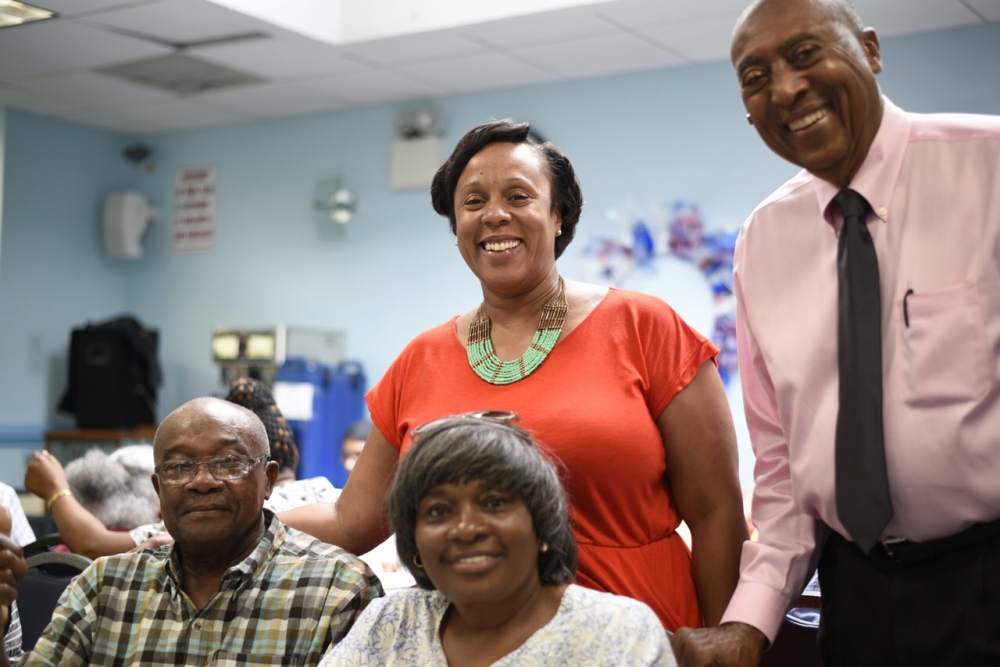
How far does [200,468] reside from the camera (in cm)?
196

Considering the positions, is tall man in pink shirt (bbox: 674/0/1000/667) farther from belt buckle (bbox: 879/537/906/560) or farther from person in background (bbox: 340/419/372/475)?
person in background (bbox: 340/419/372/475)

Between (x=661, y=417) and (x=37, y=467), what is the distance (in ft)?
7.89

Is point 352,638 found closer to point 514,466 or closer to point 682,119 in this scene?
point 514,466

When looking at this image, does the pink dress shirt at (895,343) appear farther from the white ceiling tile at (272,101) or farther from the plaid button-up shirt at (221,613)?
the white ceiling tile at (272,101)

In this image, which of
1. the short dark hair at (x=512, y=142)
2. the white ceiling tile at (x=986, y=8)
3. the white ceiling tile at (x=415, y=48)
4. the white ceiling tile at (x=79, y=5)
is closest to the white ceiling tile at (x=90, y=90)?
the white ceiling tile at (x=79, y=5)

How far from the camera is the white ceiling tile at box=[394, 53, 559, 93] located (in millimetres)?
5852

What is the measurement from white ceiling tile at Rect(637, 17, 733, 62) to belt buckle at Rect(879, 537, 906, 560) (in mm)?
4032

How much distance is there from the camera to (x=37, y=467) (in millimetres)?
3422

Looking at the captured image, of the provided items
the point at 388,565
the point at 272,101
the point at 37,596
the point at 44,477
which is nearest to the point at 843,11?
the point at 37,596

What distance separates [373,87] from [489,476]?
5199 mm

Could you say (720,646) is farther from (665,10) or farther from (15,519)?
(665,10)

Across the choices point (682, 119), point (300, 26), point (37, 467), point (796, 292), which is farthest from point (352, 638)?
point (682, 119)

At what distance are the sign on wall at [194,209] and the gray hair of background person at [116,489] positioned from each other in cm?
415

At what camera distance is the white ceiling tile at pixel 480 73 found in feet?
19.2
